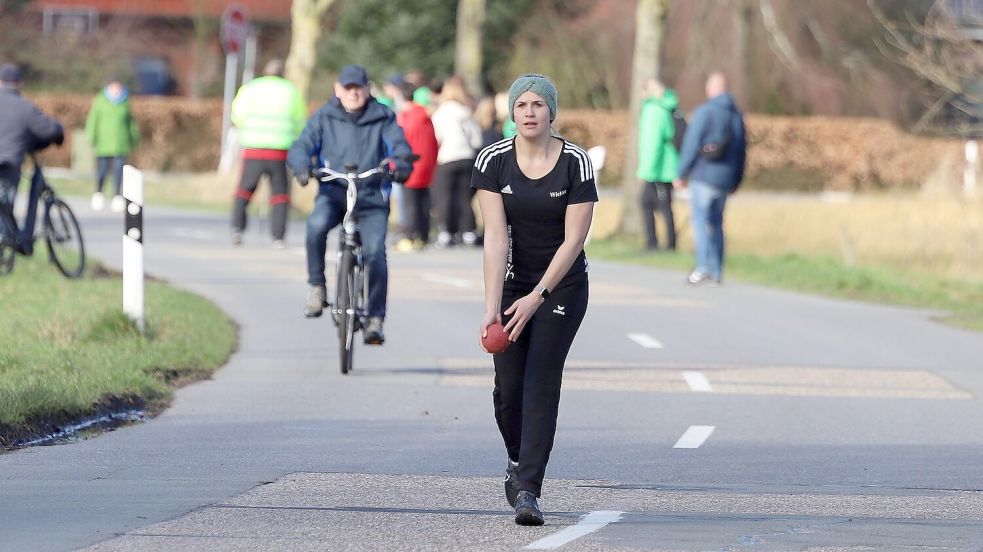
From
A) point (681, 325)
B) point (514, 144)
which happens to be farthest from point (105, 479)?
point (681, 325)

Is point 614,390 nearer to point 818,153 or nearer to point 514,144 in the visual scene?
point 514,144

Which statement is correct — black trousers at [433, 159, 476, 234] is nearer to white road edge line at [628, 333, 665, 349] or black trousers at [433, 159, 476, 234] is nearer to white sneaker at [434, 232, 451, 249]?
white sneaker at [434, 232, 451, 249]

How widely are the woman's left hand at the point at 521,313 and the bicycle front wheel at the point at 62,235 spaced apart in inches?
386

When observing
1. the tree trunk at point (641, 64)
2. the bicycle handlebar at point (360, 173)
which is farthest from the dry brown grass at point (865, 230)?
the bicycle handlebar at point (360, 173)

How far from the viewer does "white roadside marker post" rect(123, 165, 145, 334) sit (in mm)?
12461

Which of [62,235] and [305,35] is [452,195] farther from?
[305,35]

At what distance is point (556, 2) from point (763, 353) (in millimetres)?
37970

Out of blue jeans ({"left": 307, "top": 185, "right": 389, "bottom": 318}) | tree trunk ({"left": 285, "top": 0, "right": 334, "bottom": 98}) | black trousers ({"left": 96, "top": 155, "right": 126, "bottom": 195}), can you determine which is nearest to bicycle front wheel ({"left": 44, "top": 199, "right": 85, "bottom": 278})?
blue jeans ({"left": 307, "top": 185, "right": 389, "bottom": 318})

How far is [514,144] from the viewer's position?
7434mm

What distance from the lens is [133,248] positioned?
12469 millimetres

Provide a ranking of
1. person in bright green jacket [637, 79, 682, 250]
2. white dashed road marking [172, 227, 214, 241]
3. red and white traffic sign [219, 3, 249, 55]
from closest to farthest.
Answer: person in bright green jacket [637, 79, 682, 250], white dashed road marking [172, 227, 214, 241], red and white traffic sign [219, 3, 249, 55]

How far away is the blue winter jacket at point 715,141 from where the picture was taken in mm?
19250

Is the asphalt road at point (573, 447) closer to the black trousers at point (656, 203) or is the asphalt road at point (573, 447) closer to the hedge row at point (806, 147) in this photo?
the black trousers at point (656, 203)

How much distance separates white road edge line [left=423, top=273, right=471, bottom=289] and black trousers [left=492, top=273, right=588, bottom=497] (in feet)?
35.8
